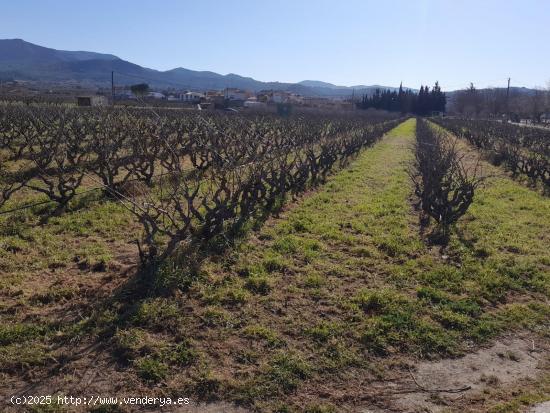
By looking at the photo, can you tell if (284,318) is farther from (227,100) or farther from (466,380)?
(227,100)

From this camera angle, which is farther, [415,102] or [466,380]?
[415,102]

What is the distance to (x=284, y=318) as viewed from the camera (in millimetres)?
4242

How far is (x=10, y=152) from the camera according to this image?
13.9 metres

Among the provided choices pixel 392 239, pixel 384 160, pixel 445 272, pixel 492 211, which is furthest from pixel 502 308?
pixel 384 160

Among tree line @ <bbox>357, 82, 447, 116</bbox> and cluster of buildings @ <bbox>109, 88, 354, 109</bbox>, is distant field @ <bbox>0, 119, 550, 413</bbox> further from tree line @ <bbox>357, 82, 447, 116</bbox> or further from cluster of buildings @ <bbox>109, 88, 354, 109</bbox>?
tree line @ <bbox>357, 82, 447, 116</bbox>

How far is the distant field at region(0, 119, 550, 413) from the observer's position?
3230mm

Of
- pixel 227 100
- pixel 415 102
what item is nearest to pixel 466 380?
pixel 227 100

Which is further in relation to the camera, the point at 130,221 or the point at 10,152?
the point at 10,152

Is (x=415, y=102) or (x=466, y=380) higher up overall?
(x=415, y=102)

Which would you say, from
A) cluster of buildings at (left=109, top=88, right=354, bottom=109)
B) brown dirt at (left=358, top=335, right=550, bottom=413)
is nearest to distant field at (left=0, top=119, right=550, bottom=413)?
brown dirt at (left=358, top=335, right=550, bottom=413)

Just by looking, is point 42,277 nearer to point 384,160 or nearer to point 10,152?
point 10,152

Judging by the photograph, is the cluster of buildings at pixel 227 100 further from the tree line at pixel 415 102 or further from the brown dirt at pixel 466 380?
the brown dirt at pixel 466 380

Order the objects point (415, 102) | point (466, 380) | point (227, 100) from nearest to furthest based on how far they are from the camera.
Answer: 1. point (466, 380)
2. point (227, 100)
3. point (415, 102)

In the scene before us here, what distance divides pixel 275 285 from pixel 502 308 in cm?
236
